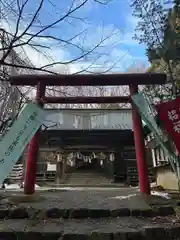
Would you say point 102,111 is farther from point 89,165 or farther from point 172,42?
point 172,42

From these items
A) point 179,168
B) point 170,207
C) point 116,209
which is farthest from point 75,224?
point 179,168

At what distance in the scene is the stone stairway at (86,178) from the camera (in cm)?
1492

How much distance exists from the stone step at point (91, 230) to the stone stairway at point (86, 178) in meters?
11.1

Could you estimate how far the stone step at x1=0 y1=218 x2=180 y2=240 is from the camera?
3.12 metres

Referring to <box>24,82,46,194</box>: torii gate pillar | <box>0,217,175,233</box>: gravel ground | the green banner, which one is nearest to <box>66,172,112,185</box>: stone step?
<box>24,82,46,194</box>: torii gate pillar

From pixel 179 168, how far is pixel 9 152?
3561 mm

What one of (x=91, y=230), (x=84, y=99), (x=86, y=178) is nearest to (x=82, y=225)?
(x=91, y=230)

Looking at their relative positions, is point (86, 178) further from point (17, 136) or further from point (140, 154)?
point (17, 136)

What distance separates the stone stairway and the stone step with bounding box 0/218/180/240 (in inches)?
437

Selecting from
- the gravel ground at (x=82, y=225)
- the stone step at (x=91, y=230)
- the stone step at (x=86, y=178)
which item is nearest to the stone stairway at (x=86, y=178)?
the stone step at (x=86, y=178)

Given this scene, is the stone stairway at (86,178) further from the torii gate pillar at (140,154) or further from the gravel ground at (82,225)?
the gravel ground at (82,225)

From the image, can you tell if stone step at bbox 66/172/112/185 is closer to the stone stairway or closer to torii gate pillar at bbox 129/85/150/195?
the stone stairway

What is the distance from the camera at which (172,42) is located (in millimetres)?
5770

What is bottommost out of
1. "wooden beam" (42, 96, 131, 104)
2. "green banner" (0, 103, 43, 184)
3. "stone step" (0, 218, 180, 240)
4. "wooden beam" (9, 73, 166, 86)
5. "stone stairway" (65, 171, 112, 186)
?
"stone step" (0, 218, 180, 240)
